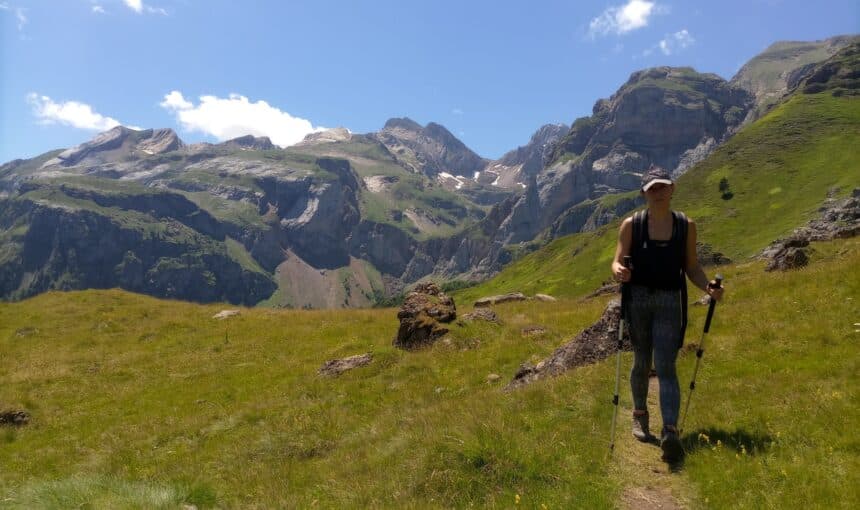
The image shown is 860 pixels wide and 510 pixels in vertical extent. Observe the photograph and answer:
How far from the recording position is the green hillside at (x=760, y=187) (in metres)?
126

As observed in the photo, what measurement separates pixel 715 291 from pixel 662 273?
3.60ft

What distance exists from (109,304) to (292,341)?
2308cm

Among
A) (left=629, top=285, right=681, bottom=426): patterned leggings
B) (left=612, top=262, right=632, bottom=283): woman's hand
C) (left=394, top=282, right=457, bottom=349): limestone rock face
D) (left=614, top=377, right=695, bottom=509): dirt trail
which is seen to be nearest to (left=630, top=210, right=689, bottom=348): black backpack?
(left=629, top=285, right=681, bottom=426): patterned leggings

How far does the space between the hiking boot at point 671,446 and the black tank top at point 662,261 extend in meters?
2.48

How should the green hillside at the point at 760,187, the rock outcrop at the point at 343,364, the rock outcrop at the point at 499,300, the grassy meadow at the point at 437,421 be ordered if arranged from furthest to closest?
the green hillside at the point at 760,187 → the rock outcrop at the point at 499,300 → the rock outcrop at the point at 343,364 → the grassy meadow at the point at 437,421

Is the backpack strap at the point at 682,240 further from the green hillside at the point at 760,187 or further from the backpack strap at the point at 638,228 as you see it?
the green hillside at the point at 760,187

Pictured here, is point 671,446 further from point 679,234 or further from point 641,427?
point 679,234

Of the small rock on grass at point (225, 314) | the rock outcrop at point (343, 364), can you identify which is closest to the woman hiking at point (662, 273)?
the rock outcrop at point (343, 364)

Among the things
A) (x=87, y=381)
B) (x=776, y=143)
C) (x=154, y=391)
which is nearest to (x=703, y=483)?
(x=154, y=391)

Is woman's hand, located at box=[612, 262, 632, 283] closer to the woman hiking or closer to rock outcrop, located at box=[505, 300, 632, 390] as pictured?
the woman hiking

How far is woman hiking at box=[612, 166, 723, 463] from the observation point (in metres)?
8.62

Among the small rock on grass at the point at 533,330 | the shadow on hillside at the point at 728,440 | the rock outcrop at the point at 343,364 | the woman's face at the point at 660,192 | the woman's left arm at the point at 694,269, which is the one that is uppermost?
the woman's face at the point at 660,192

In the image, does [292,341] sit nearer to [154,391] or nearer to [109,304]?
[154,391]

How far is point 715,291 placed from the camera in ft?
28.8
